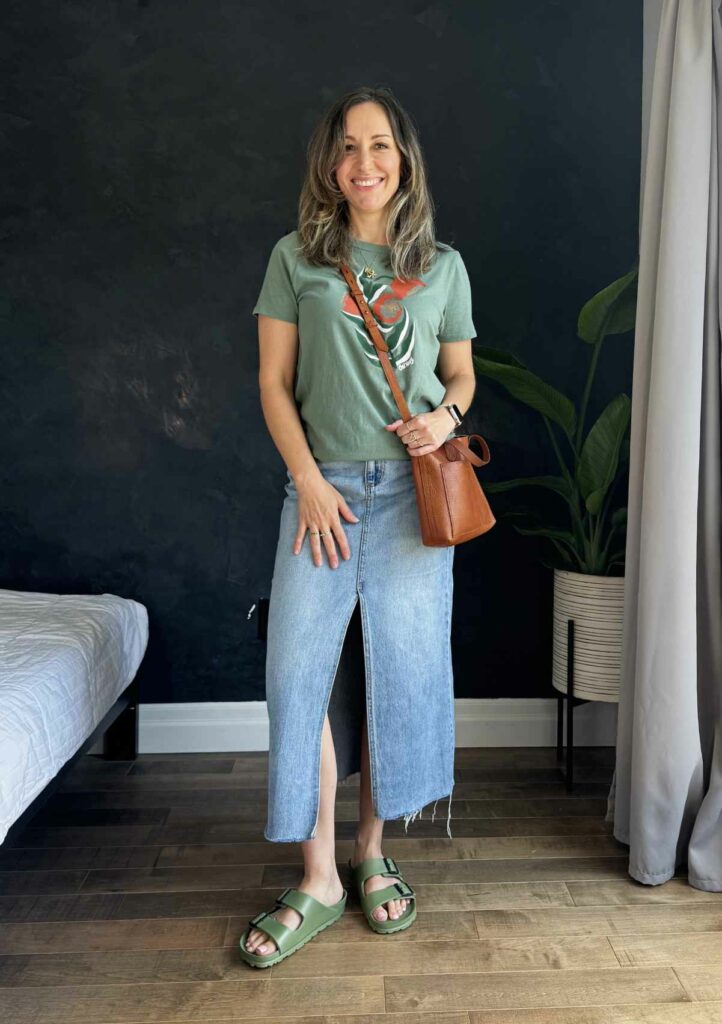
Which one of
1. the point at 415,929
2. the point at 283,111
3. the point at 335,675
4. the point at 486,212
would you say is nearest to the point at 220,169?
the point at 283,111

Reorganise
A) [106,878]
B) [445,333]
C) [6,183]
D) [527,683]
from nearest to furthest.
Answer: [445,333] < [106,878] < [6,183] < [527,683]

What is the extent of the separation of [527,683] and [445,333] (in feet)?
4.92

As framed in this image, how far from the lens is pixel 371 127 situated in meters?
1.84

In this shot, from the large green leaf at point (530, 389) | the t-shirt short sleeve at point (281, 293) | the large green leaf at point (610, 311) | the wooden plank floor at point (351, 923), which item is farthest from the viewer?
the large green leaf at point (530, 389)

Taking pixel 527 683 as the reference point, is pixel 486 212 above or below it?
above

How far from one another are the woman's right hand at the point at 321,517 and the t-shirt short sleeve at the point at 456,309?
17.3 inches

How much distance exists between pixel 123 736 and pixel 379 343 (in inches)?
67.0

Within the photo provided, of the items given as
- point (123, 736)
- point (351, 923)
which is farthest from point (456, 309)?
point (123, 736)

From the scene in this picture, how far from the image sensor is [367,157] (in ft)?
6.00

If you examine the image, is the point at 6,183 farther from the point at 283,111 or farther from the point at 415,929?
the point at 415,929

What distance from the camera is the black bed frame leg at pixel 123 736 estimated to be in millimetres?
2900

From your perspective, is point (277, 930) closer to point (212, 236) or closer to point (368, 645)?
point (368, 645)

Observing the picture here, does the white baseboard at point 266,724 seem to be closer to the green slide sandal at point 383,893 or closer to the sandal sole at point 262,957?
the green slide sandal at point 383,893

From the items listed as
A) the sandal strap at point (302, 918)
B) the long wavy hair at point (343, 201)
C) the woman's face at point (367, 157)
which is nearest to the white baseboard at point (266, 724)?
the sandal strap at point (302, 918)
